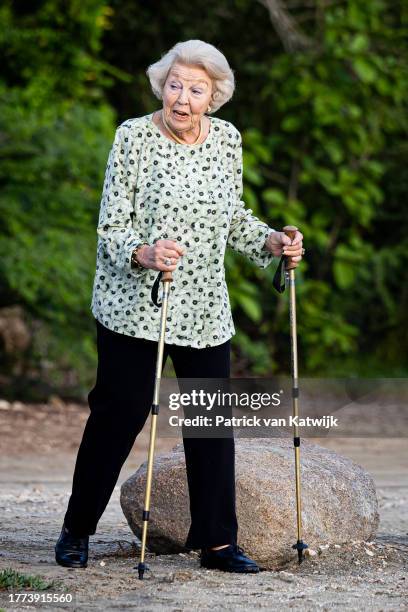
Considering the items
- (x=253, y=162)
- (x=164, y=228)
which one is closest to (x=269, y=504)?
(x=164, y=228)

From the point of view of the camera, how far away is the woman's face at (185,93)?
4539 millimetres

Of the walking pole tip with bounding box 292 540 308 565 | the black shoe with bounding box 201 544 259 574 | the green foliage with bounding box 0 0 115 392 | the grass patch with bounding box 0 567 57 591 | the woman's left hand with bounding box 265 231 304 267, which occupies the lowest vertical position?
the grass patch with bounding box 0 567 57 591

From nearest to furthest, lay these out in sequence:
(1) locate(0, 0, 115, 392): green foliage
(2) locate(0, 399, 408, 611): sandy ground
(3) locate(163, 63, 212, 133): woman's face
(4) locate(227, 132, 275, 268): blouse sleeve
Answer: (2) locate(0, 399, 408, 611): sandy ground → (3) locate(163, 63, 212, 133): woman's face → (4) locate(227, 132, 275, 268): blouse sleeve → (1) locate(0, 0, 115, 392): green foliage

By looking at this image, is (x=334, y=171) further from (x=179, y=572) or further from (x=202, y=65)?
(x=179, y=572)

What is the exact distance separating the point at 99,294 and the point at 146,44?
33.1 ft

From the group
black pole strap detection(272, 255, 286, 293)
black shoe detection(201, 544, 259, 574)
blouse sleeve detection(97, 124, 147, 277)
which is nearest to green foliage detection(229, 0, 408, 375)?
black pole strap detection(272, 255, 286, 293)

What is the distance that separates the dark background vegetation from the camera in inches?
415

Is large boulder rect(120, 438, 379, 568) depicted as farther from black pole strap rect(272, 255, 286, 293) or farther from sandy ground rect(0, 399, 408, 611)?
black pole strap rect(272, 255, 286, 293)

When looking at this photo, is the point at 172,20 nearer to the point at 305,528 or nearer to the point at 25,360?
the point at 25,360

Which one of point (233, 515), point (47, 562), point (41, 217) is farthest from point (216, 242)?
point (41, 217)

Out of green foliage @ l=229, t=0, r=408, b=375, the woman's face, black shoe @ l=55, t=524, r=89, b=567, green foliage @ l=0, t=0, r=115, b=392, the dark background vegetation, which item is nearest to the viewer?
the woman's face

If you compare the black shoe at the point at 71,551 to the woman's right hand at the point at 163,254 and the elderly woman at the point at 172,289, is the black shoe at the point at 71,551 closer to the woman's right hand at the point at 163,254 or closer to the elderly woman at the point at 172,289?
the elderly woman at the point at 172,289

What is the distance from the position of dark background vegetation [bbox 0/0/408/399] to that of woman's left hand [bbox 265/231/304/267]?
219 inches

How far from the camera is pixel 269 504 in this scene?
16.7 feet
